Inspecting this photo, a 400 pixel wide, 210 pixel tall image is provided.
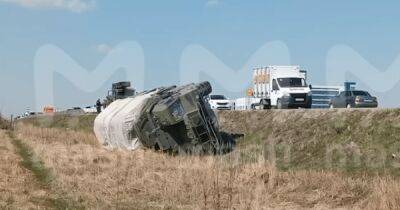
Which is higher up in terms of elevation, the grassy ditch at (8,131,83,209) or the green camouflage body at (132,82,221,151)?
the green camouflage body at (132,82,221,151)

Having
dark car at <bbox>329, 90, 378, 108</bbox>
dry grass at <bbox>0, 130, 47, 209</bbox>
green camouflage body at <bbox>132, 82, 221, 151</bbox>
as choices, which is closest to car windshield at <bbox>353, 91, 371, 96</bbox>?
dark car at <bbox>329, 90, 378, 108</bbox>

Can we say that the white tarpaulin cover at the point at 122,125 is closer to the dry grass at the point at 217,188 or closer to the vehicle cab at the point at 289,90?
the dry grass at the point at 217,188

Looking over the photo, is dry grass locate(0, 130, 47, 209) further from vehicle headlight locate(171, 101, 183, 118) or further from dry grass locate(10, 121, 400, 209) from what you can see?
vehicle headlight locate(171, 101, 183, 118)

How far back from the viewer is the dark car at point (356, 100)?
147ft

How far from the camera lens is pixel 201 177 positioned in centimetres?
1648

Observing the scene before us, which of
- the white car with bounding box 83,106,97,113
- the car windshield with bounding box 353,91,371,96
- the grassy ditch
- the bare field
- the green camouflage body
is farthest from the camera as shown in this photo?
the white car with bounding box 83,106,97,113

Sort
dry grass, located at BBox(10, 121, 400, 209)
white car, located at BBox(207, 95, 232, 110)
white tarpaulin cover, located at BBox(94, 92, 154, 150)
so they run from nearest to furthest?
dry grass, located at BBox(10, 121, 400, 209) → white tarpaulin cover, located at BBox(94, 92, 154, 150) → white car, located at BBox(207, 95, 232, 110)

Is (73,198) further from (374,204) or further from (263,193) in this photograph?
(374,204)

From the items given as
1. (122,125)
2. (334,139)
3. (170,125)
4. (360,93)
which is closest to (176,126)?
(170,125)

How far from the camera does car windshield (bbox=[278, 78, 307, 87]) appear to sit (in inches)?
1800

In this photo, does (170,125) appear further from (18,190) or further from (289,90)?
(289,90)

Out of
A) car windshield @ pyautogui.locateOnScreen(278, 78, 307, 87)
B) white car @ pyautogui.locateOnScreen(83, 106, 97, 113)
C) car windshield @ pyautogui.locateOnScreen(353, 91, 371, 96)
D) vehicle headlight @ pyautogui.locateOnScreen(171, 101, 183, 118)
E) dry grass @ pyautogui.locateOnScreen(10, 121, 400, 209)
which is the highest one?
white car @ pyautogui.locateOnScreen(83, 106, 97, 113)

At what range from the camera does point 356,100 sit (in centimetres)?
4503

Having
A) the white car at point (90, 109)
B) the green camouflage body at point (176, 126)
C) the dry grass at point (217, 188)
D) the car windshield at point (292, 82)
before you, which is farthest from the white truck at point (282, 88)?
the white car at point (90, 109)
